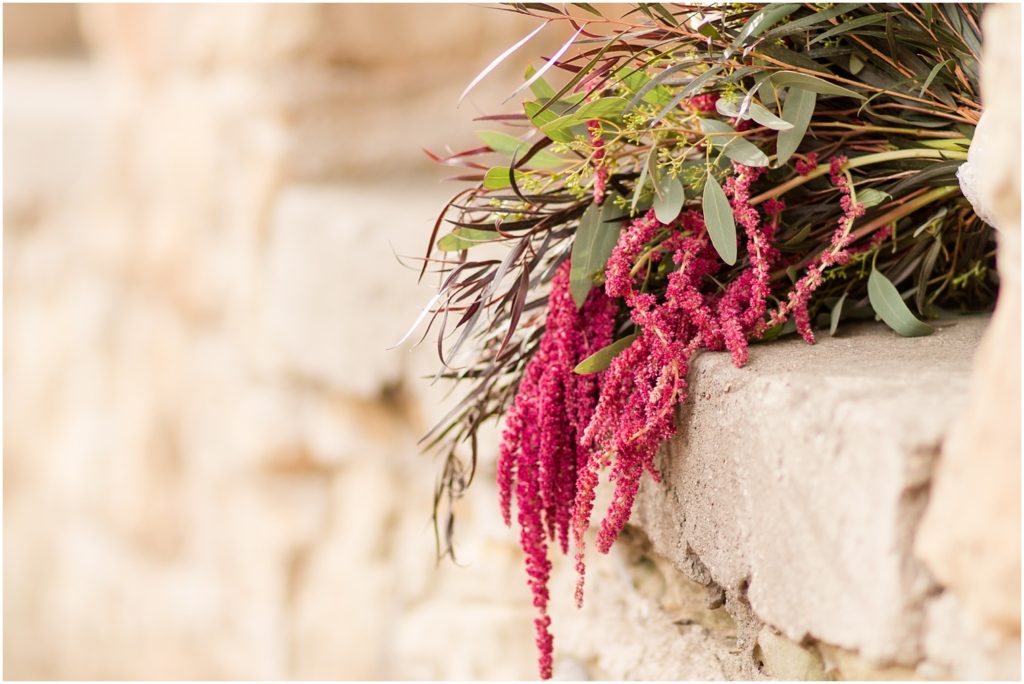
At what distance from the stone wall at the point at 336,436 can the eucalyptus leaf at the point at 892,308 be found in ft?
0.07

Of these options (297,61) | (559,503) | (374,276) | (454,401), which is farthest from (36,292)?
(559,503)

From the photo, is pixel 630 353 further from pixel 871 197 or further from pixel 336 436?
pixel 336 436

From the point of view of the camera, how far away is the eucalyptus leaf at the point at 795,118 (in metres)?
0.60

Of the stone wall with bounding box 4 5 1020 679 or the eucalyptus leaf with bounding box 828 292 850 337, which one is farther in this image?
the eucalyptus leaf with bounding box 828 292 850 337

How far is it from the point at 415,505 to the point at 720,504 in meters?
0.95

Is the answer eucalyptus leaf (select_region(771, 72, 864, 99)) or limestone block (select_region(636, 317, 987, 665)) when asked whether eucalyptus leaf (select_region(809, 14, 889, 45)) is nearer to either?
eucalyptus leaf (select_region(771, 72, 864, 99))

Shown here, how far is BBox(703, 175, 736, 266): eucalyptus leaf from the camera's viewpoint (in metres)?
0.58

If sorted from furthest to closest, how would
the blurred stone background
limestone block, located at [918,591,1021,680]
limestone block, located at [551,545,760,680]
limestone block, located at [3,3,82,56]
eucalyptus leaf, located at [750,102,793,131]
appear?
limestone block, located at [3,3,82,56] → the blurred stone background → limestone block, located at [551,545,760,680] → eucalyptus leaf, located at [750,102,793,131] → limestone block, located at [918,591,1021,680]

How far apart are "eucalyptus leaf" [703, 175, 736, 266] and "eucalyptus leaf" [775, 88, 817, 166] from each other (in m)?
0.05

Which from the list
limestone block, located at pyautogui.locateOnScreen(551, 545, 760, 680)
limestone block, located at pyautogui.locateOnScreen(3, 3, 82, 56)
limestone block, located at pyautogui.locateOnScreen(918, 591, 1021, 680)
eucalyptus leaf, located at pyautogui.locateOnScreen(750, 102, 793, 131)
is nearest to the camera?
limestone block, located at pyautogui.locateOnScreen(918, 591, 1021, 680)

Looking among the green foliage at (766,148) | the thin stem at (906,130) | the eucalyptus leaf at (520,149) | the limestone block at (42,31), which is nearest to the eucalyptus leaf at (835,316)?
the green foliage at (766,148)

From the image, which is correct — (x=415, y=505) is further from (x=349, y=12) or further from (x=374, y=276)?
(x=349, y=12)

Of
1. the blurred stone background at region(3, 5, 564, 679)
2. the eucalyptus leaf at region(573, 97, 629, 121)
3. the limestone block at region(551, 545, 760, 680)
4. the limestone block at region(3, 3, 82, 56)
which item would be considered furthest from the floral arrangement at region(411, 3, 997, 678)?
the limestone block at region(3, 3, 82, 56)

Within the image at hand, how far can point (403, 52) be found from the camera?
165 cm
